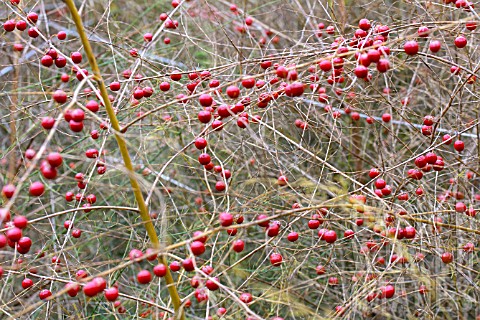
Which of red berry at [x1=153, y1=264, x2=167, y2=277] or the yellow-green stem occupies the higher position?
the yellow-green stem

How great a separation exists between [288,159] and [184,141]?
2.13 feet

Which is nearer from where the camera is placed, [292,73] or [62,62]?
[292,73]

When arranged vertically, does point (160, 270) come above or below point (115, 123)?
below

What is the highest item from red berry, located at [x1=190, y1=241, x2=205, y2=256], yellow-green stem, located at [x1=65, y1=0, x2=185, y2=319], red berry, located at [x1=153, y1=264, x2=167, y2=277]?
yellow-green stem, located at [x1=65, y1=0, x2=185, y2=319]

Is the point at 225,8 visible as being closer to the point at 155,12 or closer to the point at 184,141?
the point at 155,12

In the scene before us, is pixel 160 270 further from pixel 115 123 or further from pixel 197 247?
pixel 115 123

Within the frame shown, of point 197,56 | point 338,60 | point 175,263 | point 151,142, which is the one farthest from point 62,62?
point 197,56

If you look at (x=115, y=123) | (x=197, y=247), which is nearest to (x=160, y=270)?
(x=197, y=247)

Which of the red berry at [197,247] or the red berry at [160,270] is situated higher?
the red berry at [197,247]

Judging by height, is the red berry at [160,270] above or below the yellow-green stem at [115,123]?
below

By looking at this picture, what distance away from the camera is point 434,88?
3.25 metres

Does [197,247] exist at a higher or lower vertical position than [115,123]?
lower

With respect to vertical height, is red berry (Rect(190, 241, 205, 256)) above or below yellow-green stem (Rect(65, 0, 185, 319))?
below

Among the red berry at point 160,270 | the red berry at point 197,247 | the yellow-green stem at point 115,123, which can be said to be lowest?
the red berry at point 160,270
